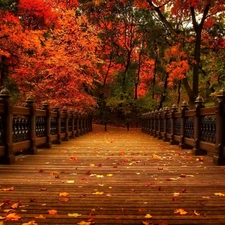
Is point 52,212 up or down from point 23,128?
down

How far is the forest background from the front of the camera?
18688 millimetres

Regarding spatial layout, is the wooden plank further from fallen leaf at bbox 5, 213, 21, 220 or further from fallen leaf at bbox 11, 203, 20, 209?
fallen leaf at bbox 5, 213, 21, 220

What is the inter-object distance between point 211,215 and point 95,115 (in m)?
30.3

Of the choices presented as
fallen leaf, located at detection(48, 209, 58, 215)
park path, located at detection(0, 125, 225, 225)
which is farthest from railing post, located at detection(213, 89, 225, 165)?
fallen leaf, located at detection(48, 209, 58, 215)

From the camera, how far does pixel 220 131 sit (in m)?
6.60

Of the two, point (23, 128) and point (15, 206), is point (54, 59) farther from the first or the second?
point (15, 206)

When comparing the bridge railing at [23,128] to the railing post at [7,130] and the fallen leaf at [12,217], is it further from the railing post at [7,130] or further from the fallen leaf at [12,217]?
the fallen leaf at [12,217]

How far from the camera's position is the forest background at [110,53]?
61.3 ft

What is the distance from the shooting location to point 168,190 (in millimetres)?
4262

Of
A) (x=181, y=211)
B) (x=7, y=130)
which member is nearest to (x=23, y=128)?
(x=7, y=130)

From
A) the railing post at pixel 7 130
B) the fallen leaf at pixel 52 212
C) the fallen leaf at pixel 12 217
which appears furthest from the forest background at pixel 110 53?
the fallen leaf at pixel 12 217

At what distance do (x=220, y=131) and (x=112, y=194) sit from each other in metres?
3.46

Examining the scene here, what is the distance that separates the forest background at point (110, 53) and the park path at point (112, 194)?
38.1 feet

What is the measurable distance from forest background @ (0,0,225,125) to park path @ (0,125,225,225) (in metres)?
11.6
